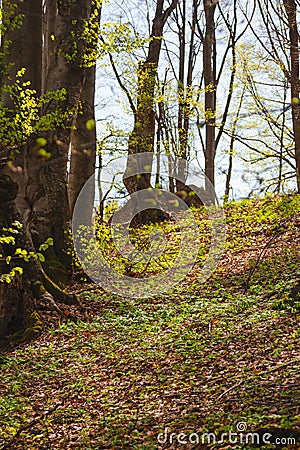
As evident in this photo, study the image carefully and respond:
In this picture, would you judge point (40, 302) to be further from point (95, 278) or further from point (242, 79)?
point (242, 79)

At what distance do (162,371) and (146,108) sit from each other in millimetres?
10244

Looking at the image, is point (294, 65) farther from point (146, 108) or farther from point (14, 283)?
point (14, 283)

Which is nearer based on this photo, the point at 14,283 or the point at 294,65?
the point at 14,283

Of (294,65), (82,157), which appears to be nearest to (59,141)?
(82,157)

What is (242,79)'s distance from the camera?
1806 cm

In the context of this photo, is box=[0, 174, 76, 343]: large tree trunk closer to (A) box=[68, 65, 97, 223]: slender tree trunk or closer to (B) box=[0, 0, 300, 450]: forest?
(B) box=[0, 0, 300, 450]: forest

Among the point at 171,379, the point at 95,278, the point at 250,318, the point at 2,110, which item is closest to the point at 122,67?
the point at 95,278

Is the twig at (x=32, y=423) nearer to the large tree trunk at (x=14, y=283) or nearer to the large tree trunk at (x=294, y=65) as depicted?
the large tree trunk at (x=14, y=283)

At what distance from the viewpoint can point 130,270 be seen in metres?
10.7

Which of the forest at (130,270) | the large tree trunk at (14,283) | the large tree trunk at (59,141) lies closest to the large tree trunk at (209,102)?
the forest at (130,270)

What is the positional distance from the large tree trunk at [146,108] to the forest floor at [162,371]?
18.4ft

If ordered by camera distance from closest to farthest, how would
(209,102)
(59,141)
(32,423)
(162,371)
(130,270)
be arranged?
1. (32,423)
2. (162,371)
3. (59,141)
4. (130,270)
5. (209,102)

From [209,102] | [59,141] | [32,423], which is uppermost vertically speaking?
[209,102]

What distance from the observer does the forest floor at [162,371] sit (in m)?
4.04
